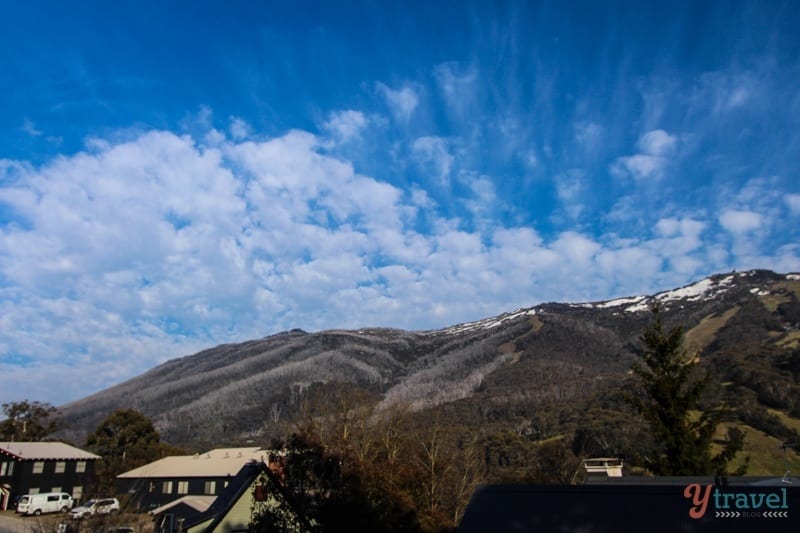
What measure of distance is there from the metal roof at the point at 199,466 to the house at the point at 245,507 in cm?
2564

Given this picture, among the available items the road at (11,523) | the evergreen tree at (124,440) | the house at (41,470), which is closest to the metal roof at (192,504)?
the road at (11,523)

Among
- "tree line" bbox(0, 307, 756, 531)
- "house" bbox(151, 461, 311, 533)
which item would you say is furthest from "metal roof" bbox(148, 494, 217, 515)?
"tree line" bbox(0, 307, 756, 531)

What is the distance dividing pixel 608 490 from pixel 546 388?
169 metres

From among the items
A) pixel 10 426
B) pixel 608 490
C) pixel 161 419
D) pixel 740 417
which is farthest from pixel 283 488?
pixel 161 419

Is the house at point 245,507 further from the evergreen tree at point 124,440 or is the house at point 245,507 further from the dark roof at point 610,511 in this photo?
the evergreen tree at point 124,440

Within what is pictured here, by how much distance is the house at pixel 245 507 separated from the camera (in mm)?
24141

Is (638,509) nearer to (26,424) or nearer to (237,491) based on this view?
(237,491)

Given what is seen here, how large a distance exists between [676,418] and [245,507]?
2124cm

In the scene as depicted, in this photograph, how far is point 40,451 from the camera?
5762cm

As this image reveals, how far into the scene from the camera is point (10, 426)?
Result: 82.6m

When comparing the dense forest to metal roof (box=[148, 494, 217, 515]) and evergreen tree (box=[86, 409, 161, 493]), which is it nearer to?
evergreen tree (box=[86, 409, 161, 493])

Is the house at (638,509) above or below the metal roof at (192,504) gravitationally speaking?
above

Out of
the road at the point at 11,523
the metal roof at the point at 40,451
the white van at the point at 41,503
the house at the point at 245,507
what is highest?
the metal roof at the point at 40,451

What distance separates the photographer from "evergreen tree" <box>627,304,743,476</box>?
26575 mm
